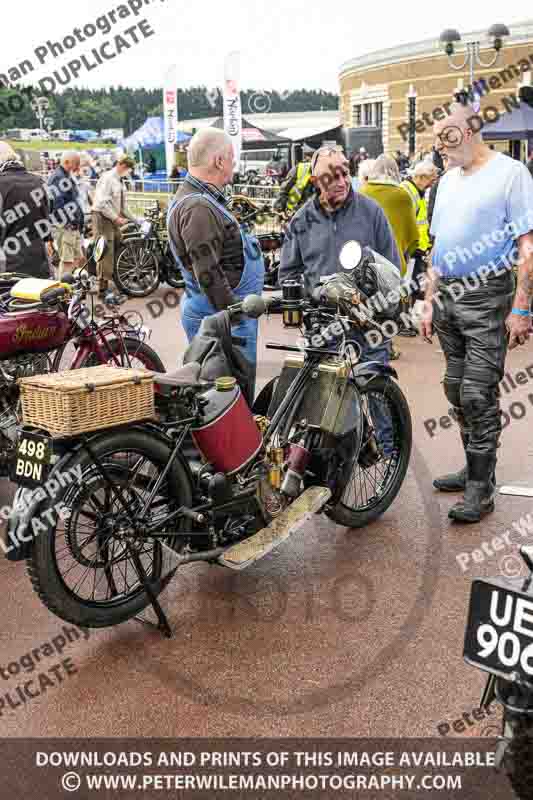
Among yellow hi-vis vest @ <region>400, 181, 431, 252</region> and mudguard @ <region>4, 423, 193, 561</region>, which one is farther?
yellow hi-vis vest @ <region>400, 181, 431, 252</region>

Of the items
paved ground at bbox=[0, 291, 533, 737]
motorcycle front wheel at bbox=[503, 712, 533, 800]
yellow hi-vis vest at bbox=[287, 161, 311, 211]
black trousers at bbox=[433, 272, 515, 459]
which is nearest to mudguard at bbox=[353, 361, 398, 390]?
black trousers at bbox=[433, 272, 515, 459]

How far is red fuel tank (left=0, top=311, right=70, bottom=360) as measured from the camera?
16.8 feet

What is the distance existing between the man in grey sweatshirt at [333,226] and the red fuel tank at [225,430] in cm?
112

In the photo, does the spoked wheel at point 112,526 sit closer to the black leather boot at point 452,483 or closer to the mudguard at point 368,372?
the mudguard at point 368,372

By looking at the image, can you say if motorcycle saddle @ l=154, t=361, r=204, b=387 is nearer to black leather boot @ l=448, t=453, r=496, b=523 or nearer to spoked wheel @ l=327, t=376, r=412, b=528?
spoked wheel @ l=327, t=376, r=412, b=528

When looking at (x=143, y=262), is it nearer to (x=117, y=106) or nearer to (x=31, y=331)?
(x=31, y=331)

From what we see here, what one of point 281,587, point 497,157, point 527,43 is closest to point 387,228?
point 497,157

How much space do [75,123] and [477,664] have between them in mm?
75494

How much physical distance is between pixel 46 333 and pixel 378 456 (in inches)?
87.7

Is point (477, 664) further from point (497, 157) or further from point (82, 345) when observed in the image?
point (82, 345)

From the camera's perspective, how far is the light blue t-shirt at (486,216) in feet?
14.2

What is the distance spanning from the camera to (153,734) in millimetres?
2971

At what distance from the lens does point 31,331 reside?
524cm

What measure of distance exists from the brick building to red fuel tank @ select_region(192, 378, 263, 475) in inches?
1604
